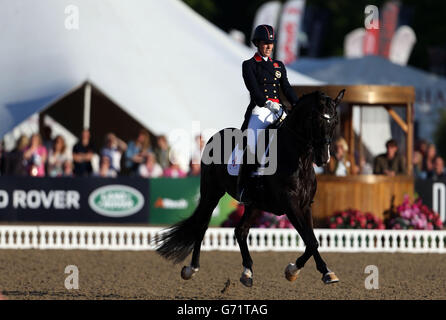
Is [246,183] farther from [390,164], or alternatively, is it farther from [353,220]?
[390,164]

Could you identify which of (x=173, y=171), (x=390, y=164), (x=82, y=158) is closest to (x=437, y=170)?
(x=390, y=164)

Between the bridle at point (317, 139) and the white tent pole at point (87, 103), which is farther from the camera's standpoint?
the white tent pole at point (87, 103)

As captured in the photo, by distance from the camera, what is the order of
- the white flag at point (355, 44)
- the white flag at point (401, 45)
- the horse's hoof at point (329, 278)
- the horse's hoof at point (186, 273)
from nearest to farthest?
the horse's hoof at point (329, 278) → the horse's hoof at point (186, 273) → the white flag at point (401, 45) → the white flag at point (355, 44)

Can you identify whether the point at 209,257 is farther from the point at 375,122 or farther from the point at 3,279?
the point at 375,122

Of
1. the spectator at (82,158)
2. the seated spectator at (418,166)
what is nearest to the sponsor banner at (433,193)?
the seated spectator at (418,166)

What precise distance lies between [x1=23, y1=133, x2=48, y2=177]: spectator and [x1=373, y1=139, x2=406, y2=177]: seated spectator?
7.50 meters

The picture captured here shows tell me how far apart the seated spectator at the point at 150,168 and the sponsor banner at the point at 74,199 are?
3.37 ft

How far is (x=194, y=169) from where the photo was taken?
22078 mm

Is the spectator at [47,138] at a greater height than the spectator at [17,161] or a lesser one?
greater

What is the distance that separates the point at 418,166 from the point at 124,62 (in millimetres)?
7362

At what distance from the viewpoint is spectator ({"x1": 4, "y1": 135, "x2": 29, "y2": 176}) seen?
22203mm

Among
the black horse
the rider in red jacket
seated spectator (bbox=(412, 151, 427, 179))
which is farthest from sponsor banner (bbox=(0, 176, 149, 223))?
the rider in red jacket

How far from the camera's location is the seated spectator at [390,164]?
62.3ft

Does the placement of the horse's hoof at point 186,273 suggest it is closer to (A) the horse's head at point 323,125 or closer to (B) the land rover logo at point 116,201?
(A) the horse's head at point 323,125
